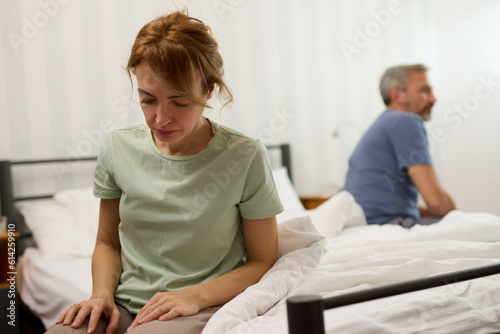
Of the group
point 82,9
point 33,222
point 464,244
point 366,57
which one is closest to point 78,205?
point 33,222

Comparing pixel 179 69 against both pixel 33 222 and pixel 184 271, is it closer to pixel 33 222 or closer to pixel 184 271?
pixel 184 271

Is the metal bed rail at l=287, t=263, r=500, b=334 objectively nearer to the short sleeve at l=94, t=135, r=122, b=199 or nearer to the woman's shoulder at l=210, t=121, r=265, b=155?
the woman's shoulder at l=210, t=121, r=265, b=155

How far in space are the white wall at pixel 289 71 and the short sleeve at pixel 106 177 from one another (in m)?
1.48

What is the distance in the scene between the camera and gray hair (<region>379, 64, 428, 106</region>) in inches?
106

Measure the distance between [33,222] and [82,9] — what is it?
1.10 m

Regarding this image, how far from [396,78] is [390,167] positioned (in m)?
0.53

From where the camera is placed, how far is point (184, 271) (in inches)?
46.4

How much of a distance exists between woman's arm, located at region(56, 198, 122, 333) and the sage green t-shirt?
0.04 meters

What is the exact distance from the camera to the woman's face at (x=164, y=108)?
3.69ft

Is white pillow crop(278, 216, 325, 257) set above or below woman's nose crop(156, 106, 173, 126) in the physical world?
below

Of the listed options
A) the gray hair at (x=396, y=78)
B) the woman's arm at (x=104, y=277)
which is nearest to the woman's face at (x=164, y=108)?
the woman's arm at (x=104, y=277)

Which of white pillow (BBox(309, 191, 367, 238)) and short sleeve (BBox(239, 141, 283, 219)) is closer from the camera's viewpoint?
short sleeve (BBox(239, 141, 283, 219))

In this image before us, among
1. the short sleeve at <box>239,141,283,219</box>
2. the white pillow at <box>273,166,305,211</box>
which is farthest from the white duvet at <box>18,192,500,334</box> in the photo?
the white pillow at <box>273,166,305,211</box>

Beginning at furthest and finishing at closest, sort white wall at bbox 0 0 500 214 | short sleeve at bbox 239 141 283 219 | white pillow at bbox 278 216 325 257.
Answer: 1. white wall at bbox 0 0 500 214
2. white pillow at bbox 278 216 325 257
3. short sleeve at bbox 239 141 283 219
